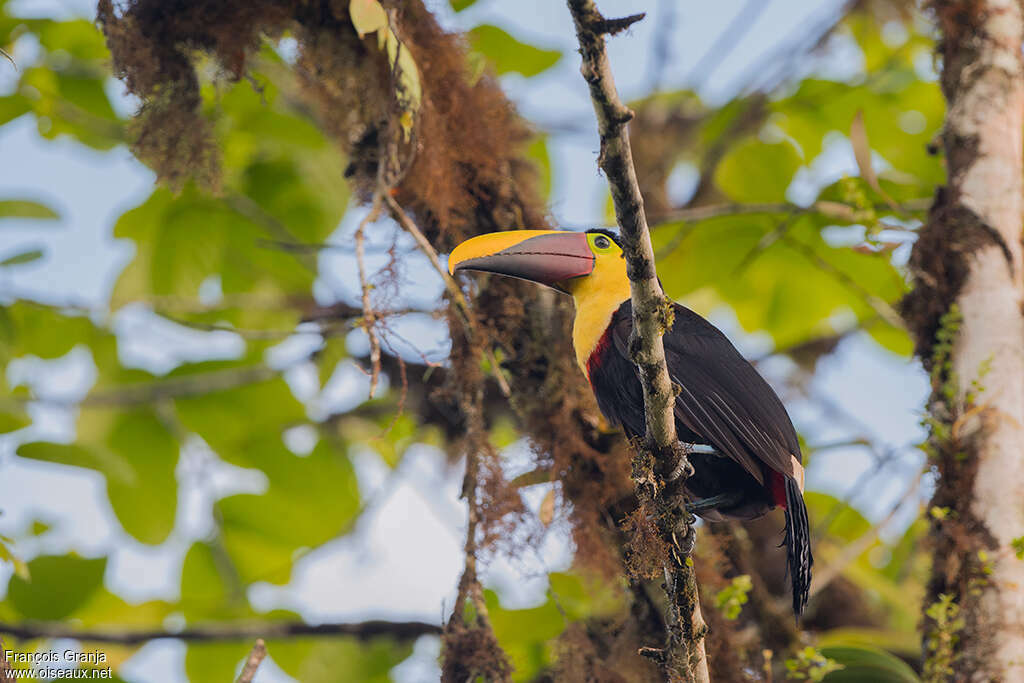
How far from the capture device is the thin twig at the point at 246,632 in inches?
139

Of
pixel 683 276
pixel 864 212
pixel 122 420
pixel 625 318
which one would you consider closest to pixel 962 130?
pixel 864 212

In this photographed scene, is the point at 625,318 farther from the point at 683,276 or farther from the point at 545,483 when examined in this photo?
the point at 683,276

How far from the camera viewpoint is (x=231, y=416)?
4707 millimetres

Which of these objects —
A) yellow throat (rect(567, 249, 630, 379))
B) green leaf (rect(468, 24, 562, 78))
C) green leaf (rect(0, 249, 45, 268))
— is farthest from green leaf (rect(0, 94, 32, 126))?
yellow throat (rect(567, 249, 630, 379))

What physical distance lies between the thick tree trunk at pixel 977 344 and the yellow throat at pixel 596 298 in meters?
1.02

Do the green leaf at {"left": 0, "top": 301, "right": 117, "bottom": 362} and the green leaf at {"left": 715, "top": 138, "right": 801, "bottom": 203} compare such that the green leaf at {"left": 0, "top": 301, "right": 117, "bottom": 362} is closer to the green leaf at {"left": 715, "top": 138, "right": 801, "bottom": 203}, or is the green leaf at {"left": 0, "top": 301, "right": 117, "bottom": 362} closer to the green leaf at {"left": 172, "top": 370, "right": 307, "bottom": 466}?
the green leaf at {"left": 172, "top": 370, "right": 307, "bottom": 466}

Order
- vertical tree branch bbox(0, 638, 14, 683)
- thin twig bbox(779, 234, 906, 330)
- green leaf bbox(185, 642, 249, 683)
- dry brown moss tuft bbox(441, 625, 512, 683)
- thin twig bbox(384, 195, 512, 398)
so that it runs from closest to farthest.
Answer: vertical tree branch bbox(0, 638, 14, 683), dry brown moss tuft bbox(441, 625, 512, 683), thin twig bbox(384, 195, 512, 398), thin twig bbox(779, 234, 906, 330), green leaf bbox(185, 642, 249, 683)

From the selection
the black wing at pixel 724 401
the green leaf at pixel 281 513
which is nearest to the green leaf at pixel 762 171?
the black wing at pixel 724 401

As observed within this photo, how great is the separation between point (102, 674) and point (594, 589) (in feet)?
5.19

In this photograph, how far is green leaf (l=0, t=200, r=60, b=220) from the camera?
13.0 feet

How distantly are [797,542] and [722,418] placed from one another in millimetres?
348

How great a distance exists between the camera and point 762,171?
15.4 feet

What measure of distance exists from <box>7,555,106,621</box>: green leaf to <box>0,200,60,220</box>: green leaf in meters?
1.30

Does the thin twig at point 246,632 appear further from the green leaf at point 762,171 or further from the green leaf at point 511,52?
the green leaf at point 762,171
